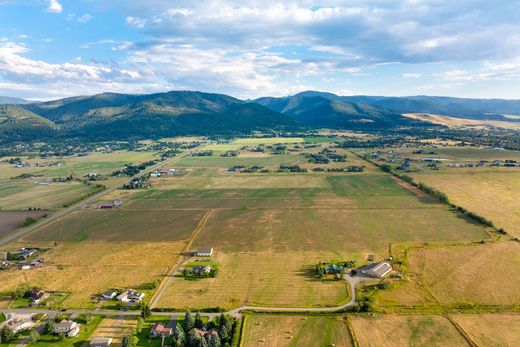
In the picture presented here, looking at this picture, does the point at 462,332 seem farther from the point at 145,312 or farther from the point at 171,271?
the point at 171,271

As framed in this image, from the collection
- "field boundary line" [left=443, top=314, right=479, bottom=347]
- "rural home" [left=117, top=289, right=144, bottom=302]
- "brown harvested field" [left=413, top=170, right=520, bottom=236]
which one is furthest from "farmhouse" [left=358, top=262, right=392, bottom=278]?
"brown harvested field" [left=413, top=170, right=520, bottom=236]

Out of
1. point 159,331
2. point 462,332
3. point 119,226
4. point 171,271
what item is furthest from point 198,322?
point 119,226

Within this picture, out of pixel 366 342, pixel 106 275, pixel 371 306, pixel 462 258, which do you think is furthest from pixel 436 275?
pixel 106 275

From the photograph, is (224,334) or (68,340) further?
(68,340)

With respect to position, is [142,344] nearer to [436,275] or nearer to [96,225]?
[436,275]

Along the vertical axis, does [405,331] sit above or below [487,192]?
below

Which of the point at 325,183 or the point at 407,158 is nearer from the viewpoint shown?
the point at 325,183
